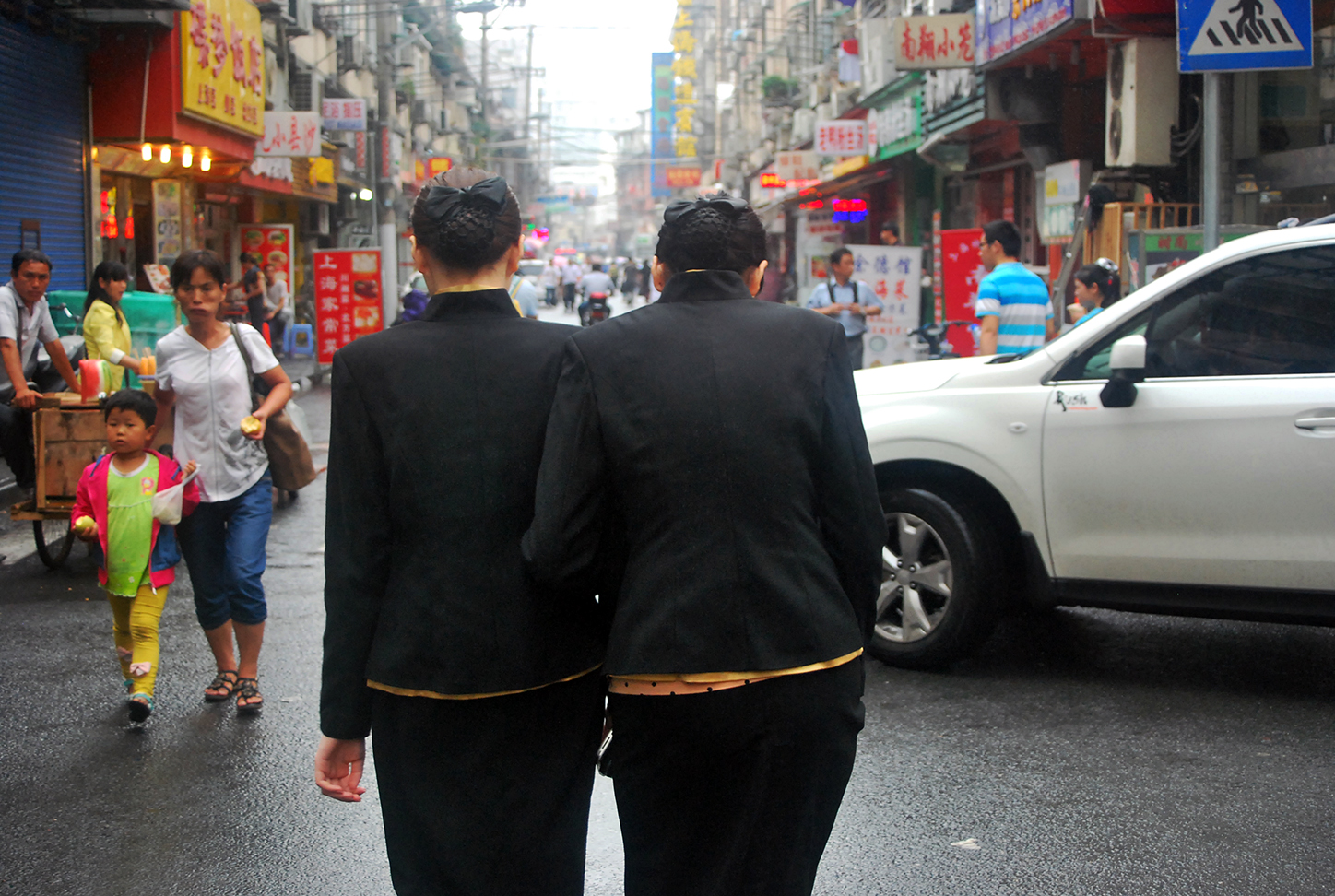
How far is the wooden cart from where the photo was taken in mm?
7305

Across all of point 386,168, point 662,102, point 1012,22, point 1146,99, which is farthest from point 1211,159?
point 662,102

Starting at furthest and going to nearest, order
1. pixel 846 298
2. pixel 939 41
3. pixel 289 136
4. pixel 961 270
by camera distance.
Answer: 1. pixel 289 136
2. pixel 961 270
3. pixel 939 41
4. pixel 846 298

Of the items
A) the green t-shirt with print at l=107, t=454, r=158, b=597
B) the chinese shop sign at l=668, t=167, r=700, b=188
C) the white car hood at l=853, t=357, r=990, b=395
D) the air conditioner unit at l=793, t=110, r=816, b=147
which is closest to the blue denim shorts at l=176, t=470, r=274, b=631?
the green t-shirt with print at l=107, t=454, r=158, b=597

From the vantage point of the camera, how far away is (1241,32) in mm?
7559

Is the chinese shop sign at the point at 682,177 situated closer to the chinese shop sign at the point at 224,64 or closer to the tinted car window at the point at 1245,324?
the chinese shop sign at the point at 224,64

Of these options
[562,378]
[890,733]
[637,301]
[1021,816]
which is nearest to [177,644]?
[890,733]

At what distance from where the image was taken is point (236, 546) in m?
4.97

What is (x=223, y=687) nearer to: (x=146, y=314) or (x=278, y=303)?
(x=146, y=314)

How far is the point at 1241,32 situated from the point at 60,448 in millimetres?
6965

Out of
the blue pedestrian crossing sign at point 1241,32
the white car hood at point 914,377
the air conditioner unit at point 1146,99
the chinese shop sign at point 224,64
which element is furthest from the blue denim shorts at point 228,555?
the chinese shop sign at point 224,64

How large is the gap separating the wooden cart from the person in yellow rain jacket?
5.79 ft

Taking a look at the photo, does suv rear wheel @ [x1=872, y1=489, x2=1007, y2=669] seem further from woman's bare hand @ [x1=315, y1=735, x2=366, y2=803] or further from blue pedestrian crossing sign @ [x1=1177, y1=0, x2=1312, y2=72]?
blue pedestrian crossing sign @ [x1=1177, y1=0, x2=1312, y2=72]

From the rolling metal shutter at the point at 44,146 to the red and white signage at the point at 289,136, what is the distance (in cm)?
422

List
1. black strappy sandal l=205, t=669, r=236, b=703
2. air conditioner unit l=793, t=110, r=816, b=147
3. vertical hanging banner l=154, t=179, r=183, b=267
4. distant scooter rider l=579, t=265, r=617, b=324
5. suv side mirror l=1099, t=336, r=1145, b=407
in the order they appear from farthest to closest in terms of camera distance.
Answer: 1. distant scooter rider l=579, t=265, r=617, b=324
2. air conditioner unit l=793, t=110, r=816, b=147
3. vertical hanging banner l=154, t=179, r=183, b=267
4. black strappy sandal l=205, t=669, r=236, b=703
5. suv side mirror l=1099, t=336, r=1145, b=407
